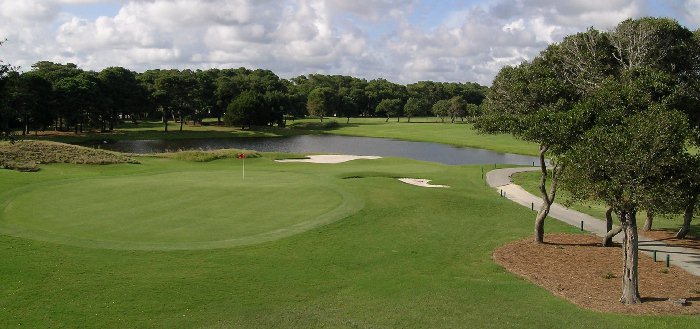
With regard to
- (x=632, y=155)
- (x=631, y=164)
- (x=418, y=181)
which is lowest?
(x=418, y=181)

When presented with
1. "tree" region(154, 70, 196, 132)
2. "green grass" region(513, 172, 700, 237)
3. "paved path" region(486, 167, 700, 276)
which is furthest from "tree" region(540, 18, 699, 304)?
"tree" region(154, 70, 196, 132)

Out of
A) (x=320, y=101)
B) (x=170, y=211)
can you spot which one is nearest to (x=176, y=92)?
(x=320, y=101)

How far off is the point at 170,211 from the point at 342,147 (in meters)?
75.0

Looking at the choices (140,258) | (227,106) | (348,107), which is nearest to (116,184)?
(140,258)

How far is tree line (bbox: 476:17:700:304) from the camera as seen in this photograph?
17.5 meters

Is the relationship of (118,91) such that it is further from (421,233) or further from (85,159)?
(421,233)

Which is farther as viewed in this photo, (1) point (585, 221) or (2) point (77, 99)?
(2) point (77, 99)

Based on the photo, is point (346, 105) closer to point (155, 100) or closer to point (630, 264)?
point (155, 100)

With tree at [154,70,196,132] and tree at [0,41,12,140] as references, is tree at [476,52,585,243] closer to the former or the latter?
tree at [0,41,12,140]

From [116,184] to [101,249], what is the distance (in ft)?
50.5

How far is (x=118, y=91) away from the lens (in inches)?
4786

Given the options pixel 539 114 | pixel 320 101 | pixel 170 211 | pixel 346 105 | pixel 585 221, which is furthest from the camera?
pixel 346 105

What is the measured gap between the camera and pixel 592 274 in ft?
72.7

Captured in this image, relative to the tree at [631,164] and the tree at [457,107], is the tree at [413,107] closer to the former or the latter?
the tree at [457,107]
